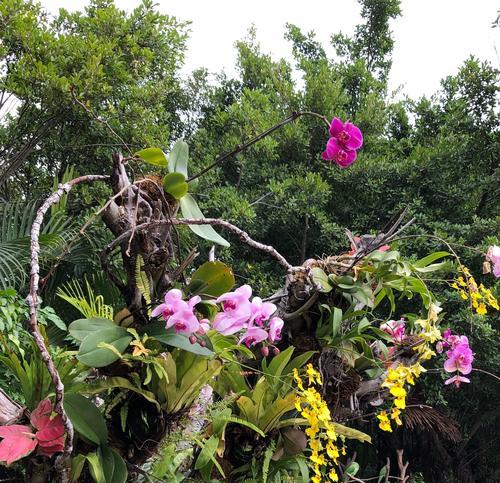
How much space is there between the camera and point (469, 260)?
3850 mm

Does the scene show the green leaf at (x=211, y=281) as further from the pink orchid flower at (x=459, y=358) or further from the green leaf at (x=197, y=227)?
the pink orchid flower at (x=459, y=358)

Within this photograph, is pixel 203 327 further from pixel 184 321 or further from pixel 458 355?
pixel 458 355

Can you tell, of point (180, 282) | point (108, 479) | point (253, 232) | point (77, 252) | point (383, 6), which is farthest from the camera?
point (383, 6)

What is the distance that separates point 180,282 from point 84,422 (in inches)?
12.6

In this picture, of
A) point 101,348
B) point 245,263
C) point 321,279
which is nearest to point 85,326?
point 101,348

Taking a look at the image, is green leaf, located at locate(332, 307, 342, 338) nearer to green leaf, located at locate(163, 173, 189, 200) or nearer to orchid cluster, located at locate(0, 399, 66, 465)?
green leaf, located at locate(163, 173, 189, 200)

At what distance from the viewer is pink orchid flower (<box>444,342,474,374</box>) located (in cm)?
128

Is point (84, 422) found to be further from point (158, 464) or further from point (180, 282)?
point (180, 282)

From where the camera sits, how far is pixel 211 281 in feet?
3.11

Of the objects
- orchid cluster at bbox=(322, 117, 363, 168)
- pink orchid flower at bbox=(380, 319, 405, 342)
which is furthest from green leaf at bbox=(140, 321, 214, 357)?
pink orchid flower at bbox=(380, 319, 405, 342)

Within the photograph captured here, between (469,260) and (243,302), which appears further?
(469,260)

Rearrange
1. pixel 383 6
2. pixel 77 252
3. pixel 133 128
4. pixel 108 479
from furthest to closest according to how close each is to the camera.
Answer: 1. pixel 383 6
2. pixel 133 128
3. pixel 77 252
4. pixel 108 479

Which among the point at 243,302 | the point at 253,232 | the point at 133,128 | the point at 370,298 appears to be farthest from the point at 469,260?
the point at 243,302

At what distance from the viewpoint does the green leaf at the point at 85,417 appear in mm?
801
